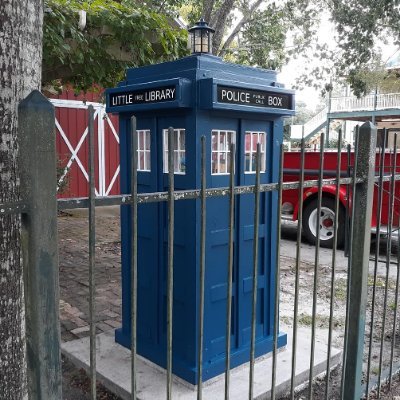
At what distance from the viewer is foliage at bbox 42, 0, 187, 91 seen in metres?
4.22

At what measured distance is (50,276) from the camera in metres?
1.40

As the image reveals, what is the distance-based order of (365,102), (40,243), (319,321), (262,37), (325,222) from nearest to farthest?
(40,243)
(319,321)
(325,222)
(262,37)
(365,102)

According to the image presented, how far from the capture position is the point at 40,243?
53.9 inches

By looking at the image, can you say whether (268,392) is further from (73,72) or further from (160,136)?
(73,72)

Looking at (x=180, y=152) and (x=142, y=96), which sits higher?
(x=142, y=96)

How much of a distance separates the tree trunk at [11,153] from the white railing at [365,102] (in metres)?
19.8

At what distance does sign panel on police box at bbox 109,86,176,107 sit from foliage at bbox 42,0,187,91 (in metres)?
1.37

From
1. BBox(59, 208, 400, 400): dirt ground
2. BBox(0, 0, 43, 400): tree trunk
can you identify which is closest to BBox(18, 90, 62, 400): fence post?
BBox(0, 0, 43, 400): tree trunk

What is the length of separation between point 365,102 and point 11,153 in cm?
2105

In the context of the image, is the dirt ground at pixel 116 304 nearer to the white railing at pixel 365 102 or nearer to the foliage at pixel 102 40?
the foliage at pixel 102 40

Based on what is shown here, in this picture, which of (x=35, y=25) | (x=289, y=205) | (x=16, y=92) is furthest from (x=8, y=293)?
(x=289, y=205)

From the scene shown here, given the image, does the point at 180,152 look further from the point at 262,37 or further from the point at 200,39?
the point at 262,37

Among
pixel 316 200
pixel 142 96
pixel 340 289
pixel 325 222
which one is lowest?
pixel 340 289

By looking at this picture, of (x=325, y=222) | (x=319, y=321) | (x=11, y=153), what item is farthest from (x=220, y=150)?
(x=325, y=222)
